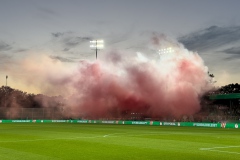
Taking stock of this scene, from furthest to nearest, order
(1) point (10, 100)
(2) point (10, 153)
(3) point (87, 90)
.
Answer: (1) point (10, 100), (3) point (87, 90), (2) point (10, 153)

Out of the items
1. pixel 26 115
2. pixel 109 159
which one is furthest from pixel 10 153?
pixel 26 115

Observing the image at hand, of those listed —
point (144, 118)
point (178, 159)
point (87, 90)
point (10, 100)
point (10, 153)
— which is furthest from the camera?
point (10, 100)

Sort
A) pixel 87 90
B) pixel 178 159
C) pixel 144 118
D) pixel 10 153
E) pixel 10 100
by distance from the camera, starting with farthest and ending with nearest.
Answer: pixel 10 100, pixel 87 90, pixel 144 118, pixel 10 153, pixel 178 159

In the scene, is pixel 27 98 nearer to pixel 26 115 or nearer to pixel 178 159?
pixel 26 115

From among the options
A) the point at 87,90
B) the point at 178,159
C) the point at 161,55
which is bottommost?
the point at 178,159

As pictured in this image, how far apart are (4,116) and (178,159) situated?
2458 inches

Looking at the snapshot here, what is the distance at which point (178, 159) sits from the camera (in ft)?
51.1

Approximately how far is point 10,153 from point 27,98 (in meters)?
98.2

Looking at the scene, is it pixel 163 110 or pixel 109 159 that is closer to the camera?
pixel 109 159

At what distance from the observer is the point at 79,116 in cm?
7719

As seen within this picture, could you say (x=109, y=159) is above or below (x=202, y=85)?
below

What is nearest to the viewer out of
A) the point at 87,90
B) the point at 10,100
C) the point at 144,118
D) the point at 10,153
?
the point at 10,153

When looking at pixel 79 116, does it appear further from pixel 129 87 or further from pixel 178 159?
pixel 178 159

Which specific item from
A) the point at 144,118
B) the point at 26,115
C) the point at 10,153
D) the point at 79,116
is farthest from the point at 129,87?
the point at 10,153
